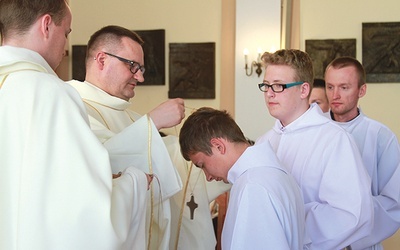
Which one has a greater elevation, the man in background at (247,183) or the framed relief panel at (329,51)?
the framed relief panel at (329,51)

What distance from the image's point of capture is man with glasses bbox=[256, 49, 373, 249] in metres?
3.04

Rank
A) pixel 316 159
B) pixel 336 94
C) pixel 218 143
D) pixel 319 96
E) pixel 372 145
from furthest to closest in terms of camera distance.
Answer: pixel 319 96 < pixel 336 94 < pixel 372 145 < pixel 316 159 < pixel 218 143

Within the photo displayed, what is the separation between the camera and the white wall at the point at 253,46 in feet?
29.0

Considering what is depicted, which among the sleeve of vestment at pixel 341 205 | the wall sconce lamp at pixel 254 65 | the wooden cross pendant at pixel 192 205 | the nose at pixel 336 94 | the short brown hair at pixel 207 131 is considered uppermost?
the wall sconce lamp at pixel 254 65

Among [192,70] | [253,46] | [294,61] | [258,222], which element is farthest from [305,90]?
[192,70]

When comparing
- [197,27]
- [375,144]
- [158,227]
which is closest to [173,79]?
Result: [197,27]

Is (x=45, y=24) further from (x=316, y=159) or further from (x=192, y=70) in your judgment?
(x=192, y=70)

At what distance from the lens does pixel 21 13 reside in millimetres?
2463

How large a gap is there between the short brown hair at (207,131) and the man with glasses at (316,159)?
719mm

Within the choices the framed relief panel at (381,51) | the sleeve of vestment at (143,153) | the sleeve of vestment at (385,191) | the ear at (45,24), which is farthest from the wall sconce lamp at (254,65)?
the ear at (45,24)

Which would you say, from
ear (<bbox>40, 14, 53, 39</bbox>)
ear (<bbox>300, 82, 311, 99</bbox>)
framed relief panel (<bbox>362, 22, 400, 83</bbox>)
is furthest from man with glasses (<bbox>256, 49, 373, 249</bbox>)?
framed relief panel (<bbox>362, 22, 400, 83</bbox>)

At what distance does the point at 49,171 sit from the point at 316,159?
1609mm

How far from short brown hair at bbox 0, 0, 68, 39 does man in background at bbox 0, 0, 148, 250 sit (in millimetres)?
117

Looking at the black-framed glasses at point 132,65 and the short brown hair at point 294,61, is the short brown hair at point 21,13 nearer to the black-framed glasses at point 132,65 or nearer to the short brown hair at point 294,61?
the black-framed glasses at point 132,65
